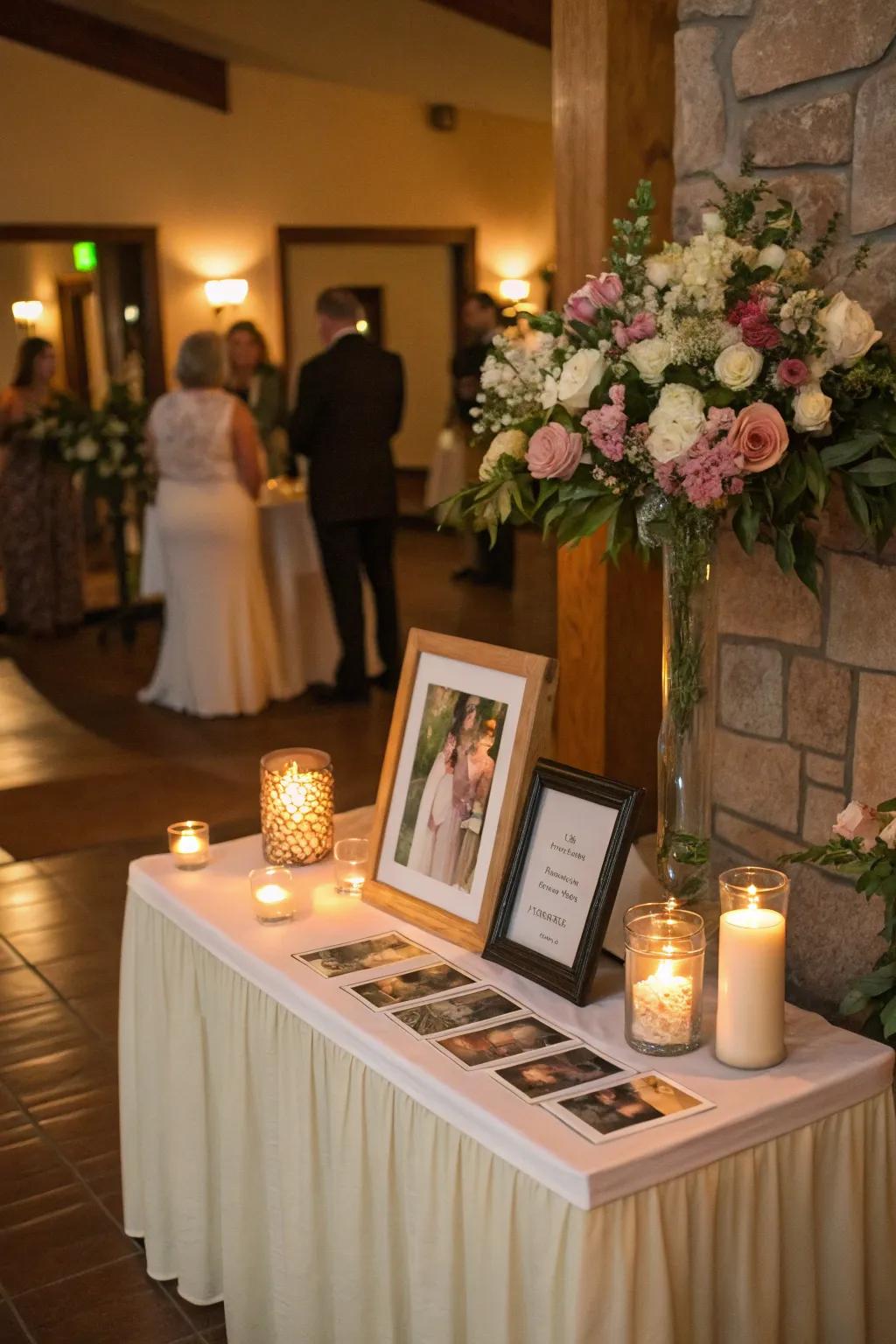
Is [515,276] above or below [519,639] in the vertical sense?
above

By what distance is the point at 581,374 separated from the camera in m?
1.74

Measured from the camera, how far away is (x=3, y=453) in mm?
7828

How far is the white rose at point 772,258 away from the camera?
1744mm

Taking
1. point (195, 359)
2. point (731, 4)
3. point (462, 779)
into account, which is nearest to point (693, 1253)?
point (462, 779)

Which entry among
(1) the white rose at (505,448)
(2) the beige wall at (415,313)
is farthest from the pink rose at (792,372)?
(2) the beige wall at (415,313)

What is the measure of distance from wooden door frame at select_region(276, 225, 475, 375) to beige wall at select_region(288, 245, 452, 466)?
1.08m

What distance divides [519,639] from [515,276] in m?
4.89

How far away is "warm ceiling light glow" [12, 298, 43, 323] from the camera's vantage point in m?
12.1

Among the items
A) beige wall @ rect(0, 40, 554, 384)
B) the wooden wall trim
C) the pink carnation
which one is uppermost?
the wooden wall trim

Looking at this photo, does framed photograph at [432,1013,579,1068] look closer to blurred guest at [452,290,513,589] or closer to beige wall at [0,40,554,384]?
blurred guest at [452,290,513,589]

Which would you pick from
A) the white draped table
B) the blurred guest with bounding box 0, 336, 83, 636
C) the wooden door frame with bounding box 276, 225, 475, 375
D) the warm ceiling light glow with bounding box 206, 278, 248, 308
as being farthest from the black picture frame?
the wooden door frame with bounding box 276, 225, 475, 375

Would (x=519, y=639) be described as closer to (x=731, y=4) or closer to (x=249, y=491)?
(x=249, y=491)

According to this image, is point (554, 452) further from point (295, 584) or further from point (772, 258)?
point (295, 584)

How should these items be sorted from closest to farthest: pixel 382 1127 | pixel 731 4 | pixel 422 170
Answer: pixel 382 1127 → pixel 731 4 → pixel 422 170
